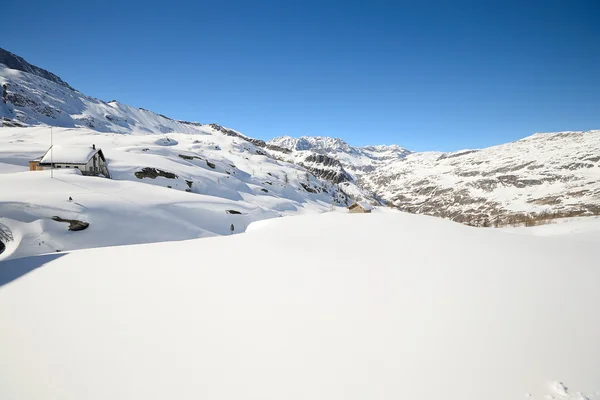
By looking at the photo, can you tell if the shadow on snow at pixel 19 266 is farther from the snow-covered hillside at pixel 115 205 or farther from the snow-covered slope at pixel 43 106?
the snow-covered slope at pixel 43 106

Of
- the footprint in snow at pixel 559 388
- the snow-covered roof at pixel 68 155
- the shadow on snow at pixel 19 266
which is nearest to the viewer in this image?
the footprint in snow at pixel 559 388

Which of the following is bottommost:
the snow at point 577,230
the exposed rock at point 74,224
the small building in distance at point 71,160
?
the exposed rock at point 74,224

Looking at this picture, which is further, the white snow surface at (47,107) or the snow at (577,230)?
the white snow surface at (47,107)

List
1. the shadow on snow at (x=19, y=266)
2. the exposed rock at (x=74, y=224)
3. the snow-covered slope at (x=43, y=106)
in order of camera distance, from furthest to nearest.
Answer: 1. the snow-covered slope at (x=43, y=106)
2. the exposed rock at (x=74, y=224)
3. the shadow on snow at (x=19, y=266)

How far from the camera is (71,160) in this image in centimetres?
3491

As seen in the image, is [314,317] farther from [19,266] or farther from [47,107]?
[47,107]

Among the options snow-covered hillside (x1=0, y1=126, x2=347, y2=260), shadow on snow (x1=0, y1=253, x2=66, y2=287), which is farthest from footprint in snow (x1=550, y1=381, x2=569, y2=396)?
snow-covered hillside (x1=0, y1=126, x2=347, y2=260)

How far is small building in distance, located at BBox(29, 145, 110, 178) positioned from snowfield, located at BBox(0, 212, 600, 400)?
35298 millimetres

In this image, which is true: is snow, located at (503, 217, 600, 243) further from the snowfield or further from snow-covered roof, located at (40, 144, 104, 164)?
snow-covered roof, located at (40, 144, 104, 164)

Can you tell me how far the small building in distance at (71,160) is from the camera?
34.7 meters

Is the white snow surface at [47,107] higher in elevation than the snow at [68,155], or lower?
higher

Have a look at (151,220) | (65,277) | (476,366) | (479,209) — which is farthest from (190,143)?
(479,209)

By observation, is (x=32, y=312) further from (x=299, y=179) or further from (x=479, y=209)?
(x=479, y=209)

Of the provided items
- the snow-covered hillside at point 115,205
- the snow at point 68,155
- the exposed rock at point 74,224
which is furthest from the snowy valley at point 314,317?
the snow at point 68,155
